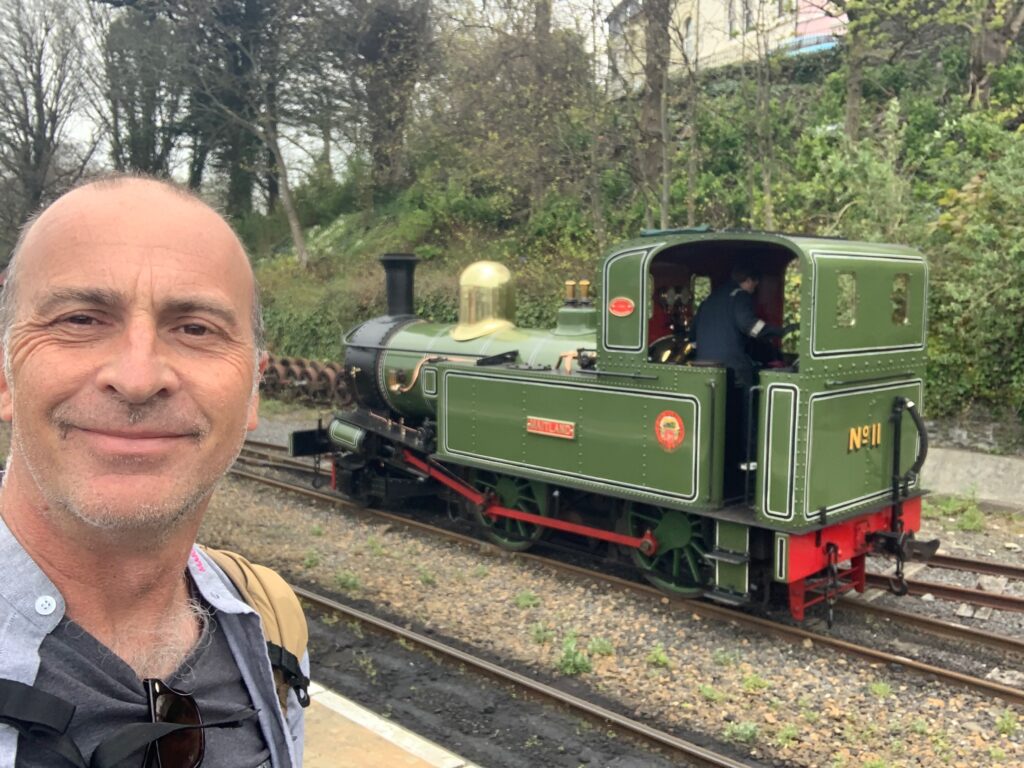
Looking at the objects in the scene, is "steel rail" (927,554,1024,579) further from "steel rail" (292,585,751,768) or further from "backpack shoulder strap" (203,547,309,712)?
"backpack shoulder strap" (203,547,309,712)

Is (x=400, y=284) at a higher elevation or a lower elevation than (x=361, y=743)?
higher

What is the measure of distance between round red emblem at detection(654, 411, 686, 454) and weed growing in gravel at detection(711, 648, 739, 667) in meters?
1.55

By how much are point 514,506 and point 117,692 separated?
748 centimetres

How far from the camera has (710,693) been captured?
5301 mm

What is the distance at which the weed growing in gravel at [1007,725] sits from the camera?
4.86 m

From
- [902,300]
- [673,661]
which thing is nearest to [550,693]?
[673,661]

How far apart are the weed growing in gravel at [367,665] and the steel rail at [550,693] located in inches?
12.6

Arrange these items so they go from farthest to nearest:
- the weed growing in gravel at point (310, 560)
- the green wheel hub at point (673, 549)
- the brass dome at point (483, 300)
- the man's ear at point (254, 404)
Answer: the brass dome at point (483, 300)
the weed growing in gravel at point (310, 560)
the green wheel hub at point (673, 549)
the man's ear at point (254, 404)

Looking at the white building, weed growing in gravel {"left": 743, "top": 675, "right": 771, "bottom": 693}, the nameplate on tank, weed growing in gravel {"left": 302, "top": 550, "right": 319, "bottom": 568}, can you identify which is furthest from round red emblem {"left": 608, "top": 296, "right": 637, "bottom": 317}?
the white building

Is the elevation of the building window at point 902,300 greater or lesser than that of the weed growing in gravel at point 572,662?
greater

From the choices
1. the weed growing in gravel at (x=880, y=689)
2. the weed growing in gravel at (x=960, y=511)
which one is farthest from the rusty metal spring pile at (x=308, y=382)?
the weed growing in gravel at (x=880, y=689)

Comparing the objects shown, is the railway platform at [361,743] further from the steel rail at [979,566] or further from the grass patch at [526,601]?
the steel rail at [979,566]

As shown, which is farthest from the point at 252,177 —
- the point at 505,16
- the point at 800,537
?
the point at 800,537

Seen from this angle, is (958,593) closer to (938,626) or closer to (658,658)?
(938,626)
